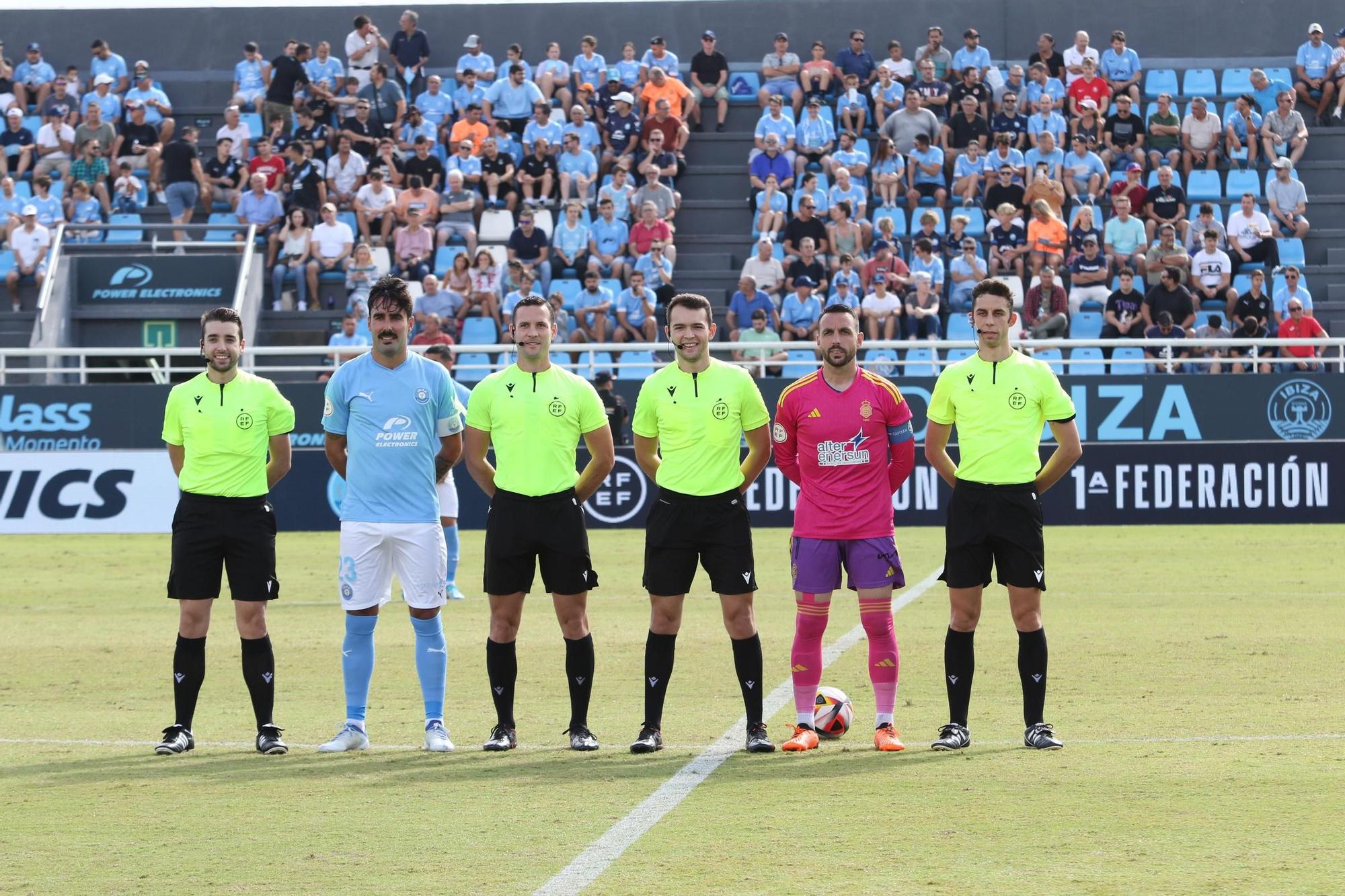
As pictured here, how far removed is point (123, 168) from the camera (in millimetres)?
28938

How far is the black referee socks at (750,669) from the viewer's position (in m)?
8.44

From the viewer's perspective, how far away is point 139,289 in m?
27.5

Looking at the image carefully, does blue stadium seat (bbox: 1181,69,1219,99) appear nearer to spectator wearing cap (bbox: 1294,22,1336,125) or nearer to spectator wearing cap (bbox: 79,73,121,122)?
spectator wearing cap (bbox: 1294,22,1336,125)

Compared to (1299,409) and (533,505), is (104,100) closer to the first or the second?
(1299,409)

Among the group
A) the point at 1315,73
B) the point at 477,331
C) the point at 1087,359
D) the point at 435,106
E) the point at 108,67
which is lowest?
the point at 1087,359

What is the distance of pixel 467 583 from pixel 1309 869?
11516 millimetres

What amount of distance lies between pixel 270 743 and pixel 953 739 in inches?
123

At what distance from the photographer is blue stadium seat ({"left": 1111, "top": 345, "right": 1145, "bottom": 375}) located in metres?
24.0

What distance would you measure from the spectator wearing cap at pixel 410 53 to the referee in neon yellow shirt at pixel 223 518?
877 inches

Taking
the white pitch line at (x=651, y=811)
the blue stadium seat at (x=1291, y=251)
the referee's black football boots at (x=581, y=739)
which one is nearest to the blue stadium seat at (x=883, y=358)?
the blue stadium seat at (x=1291, y=251)

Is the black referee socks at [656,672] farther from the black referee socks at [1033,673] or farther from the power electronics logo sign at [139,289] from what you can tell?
the power electronics logo sign at [139,289]

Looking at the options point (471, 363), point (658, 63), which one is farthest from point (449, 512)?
point (658, 63)

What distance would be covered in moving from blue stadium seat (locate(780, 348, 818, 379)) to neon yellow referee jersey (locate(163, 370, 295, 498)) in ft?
48.4

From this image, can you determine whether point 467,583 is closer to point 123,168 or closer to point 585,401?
point 585,401
